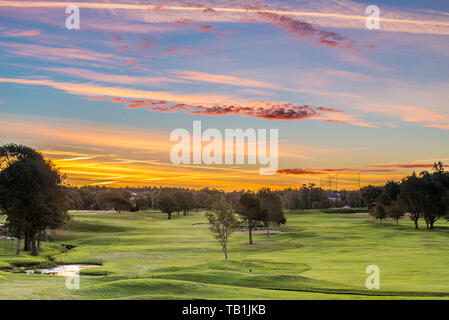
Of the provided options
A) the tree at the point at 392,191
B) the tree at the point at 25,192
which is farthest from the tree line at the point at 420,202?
the tree at the point at 25,192

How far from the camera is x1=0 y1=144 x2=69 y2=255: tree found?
7725cm

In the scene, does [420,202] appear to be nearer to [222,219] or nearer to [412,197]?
[412,197]

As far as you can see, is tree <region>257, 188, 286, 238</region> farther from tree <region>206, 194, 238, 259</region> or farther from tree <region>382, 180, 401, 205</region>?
tree <region>382, 180, 401, 205</region>

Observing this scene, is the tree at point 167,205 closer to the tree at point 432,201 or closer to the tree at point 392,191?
the tree at point 392,191

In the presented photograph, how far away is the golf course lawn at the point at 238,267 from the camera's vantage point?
37.5m

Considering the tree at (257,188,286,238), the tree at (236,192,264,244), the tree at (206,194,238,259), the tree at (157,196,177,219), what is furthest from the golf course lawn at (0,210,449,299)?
the tree at (157,196,177,219)

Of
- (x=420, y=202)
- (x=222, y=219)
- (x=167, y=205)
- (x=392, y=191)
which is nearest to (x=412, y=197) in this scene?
(x=420, y=202)

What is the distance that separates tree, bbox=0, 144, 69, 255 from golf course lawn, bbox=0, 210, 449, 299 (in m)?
4.98

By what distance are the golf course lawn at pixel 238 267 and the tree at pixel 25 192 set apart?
196 inches

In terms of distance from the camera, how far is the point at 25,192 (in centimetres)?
7800

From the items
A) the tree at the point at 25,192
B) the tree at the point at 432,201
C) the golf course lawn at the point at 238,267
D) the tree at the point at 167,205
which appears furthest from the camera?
the tree at the point at 167,205

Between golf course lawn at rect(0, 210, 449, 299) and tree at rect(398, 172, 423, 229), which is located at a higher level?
tree at rect(398, 172, 423, 229)
